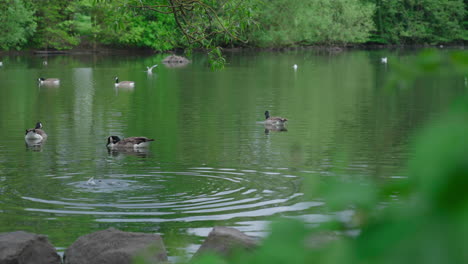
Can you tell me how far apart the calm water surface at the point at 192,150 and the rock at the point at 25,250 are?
150cm

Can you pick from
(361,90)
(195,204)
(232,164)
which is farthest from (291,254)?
(361,90)

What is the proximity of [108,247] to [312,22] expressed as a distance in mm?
81327

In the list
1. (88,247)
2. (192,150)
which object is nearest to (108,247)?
(88,247)

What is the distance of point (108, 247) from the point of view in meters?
8.23

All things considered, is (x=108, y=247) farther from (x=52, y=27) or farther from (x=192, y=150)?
(x=52, y=27)

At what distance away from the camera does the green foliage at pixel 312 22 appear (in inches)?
3376

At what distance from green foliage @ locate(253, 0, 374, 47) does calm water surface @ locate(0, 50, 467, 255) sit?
4054 centimetres

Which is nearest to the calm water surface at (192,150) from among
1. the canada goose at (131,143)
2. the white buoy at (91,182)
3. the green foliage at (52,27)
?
the white buoy at (91,182)

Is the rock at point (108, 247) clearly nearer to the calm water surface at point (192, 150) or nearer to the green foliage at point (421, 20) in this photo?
the calm water surface at point (192, 150)

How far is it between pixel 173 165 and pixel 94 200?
3.93m

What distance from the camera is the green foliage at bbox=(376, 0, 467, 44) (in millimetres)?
99438

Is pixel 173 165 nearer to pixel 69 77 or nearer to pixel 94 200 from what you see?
pixel 94 200

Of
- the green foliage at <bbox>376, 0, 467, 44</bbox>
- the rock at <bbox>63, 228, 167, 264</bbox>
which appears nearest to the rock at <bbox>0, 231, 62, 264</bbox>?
the rock at <bbox>63, 228, 167, 264</bbox>

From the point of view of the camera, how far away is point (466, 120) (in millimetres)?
769
